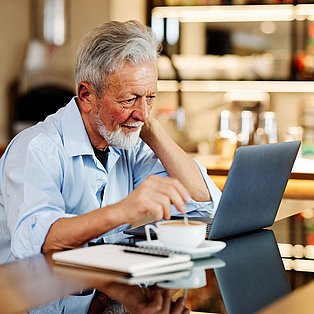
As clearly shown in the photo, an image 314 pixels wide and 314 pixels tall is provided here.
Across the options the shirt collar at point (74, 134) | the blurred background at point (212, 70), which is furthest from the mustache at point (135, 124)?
the blurred background at point (212, 70)

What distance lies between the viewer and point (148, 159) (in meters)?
2.59

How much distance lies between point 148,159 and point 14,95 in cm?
355

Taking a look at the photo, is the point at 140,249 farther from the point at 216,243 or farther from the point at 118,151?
the point at 118,151

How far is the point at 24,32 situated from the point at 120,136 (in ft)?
13.0

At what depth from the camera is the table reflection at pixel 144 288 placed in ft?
4.74

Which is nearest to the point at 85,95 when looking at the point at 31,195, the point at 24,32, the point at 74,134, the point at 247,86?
the point at 74,134

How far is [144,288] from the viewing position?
1.54 metres

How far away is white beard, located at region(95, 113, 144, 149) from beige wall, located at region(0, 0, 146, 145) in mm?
3479

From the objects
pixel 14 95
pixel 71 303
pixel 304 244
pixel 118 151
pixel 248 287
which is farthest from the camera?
pixel 14 95

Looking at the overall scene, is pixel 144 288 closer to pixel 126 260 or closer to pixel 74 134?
pixel 126 260

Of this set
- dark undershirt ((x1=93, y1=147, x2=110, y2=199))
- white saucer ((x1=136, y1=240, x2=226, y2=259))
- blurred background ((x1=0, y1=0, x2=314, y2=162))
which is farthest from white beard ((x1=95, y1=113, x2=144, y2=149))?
blurred background ((x1=0, y1=0, x2=314, y2=162))

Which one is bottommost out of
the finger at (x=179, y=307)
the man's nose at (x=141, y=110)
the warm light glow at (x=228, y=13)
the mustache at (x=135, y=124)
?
the finger at (x=179, y=307)

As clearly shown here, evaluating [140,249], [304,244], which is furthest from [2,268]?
[304,244]

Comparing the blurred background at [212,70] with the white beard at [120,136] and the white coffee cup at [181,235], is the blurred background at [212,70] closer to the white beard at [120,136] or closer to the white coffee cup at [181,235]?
the white beard at [120,136]
